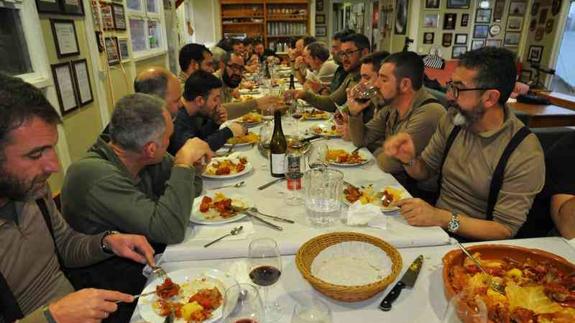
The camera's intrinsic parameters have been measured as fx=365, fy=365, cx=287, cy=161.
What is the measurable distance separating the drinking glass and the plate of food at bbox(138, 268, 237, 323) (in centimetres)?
6

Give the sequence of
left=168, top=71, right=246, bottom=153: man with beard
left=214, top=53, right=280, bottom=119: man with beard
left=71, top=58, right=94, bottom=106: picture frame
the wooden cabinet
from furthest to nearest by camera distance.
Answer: the wooden cabinet, left=214, top=53, right=280, bottom=119: man with beard, left=71, top=58, right=94, bottom=106: picture frame, left=168, top=71, right=246, bottom=153: man with beard

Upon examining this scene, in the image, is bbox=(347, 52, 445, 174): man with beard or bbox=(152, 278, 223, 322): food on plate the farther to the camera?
bbox=(347, 52, 445, 174): man with beard

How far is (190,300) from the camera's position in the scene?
98 centimetres

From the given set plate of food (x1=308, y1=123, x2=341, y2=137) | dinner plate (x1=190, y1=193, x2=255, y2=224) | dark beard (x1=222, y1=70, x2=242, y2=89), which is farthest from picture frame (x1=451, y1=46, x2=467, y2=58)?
dinner plate (x1=190, y1=193, x2=255, y2=224)

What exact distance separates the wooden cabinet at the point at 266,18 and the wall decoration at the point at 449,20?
3.12m

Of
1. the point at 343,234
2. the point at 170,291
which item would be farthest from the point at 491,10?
the point at 170,291

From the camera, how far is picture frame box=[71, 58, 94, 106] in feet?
9.43

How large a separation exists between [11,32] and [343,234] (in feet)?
7.97

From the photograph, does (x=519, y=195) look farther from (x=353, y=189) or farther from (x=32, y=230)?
(x=32, y=230)

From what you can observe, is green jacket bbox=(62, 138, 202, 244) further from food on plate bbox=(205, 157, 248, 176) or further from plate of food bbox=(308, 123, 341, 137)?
plate of food bbox=(308, 123, 341, 137)

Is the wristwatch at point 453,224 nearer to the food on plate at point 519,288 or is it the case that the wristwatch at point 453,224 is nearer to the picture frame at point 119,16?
the food on plate at point 519,288

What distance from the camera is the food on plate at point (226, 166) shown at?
1.87 meters

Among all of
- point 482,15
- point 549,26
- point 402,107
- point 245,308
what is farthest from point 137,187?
point 549,26

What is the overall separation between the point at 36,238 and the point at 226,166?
900 millimetres
